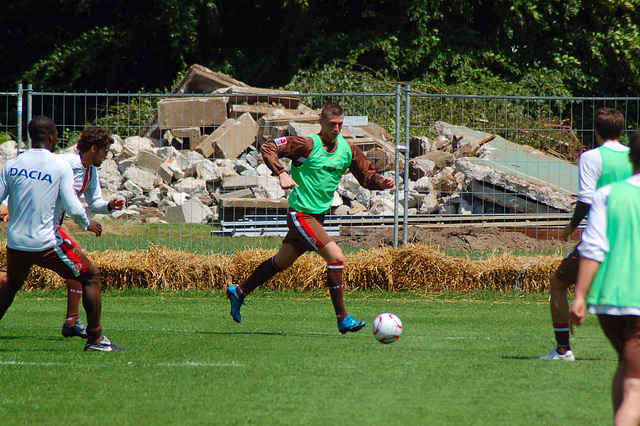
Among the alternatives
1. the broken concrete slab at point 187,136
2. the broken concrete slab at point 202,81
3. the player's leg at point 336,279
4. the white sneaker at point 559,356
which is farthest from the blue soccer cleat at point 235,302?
the broken concrete slab at point 202,81

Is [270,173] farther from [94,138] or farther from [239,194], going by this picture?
[94,138]

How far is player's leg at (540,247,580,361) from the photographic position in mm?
5949

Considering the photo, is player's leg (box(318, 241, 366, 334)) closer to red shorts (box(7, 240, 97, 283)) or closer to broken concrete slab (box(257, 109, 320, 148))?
red shorts (box(7, 240, 97, 283))

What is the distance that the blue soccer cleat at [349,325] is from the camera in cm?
696

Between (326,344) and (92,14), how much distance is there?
75.3ft

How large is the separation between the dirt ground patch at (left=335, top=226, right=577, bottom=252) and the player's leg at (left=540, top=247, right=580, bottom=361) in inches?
257

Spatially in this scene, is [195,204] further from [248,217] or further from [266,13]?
[266,13]

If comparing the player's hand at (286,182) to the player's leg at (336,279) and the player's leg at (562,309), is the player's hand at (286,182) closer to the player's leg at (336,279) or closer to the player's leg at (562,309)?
the player's leg at (336,279)

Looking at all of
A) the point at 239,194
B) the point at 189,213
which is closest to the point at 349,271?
the point at 239,194

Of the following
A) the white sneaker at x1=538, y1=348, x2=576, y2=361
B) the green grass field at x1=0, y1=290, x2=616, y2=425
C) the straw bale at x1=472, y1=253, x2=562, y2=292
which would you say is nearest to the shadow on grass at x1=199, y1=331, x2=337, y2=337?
the green grass field at x1=0, y1=290, x2=616, y2=425

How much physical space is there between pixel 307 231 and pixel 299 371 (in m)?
2.02

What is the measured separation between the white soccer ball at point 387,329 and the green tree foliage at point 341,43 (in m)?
18.1

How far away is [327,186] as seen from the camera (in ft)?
24.5

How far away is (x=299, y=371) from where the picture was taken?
5.52m
